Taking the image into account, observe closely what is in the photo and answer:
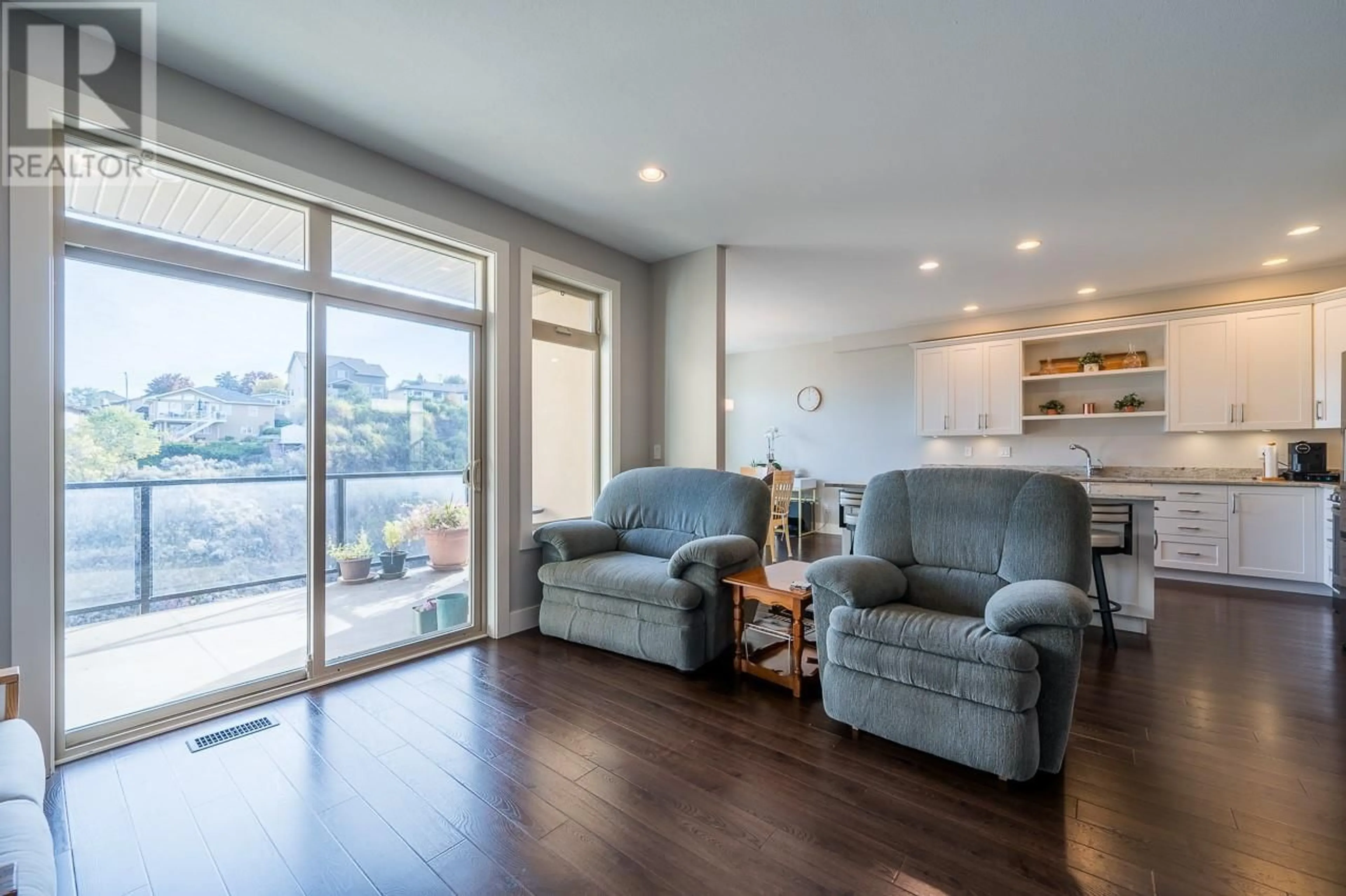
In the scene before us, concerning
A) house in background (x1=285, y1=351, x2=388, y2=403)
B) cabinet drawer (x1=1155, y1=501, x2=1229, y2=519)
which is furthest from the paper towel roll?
house in background (x1=285, y1=351, x2=388, y2=403)

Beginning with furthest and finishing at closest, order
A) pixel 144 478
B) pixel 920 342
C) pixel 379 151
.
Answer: pixel 920 342, pixel 379 151, pixel 144 478

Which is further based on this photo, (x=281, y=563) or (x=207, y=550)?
(x=281, y=563)

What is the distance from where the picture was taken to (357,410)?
2.96 metres

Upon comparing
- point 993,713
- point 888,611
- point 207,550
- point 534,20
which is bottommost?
point 993,713

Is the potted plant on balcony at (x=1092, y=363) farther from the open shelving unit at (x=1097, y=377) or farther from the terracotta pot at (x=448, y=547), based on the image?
the terracotta pot at (x=448, y=547)

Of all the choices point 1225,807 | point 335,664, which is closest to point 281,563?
point 335,664

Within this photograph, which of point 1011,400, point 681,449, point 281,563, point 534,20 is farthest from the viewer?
point 1011,400

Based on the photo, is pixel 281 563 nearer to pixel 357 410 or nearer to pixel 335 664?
pixel 335 664

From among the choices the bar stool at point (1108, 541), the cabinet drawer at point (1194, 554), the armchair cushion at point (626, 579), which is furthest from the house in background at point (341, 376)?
the cabinet drawer at point (1194, 554)

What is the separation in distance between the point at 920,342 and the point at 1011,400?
1211 millimetres

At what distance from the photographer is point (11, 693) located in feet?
5.03

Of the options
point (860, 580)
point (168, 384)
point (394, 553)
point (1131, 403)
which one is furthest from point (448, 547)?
point (1131, 403)

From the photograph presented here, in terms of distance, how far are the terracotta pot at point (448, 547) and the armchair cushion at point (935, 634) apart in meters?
2.30

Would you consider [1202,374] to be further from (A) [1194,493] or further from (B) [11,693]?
(B) [11,693]
